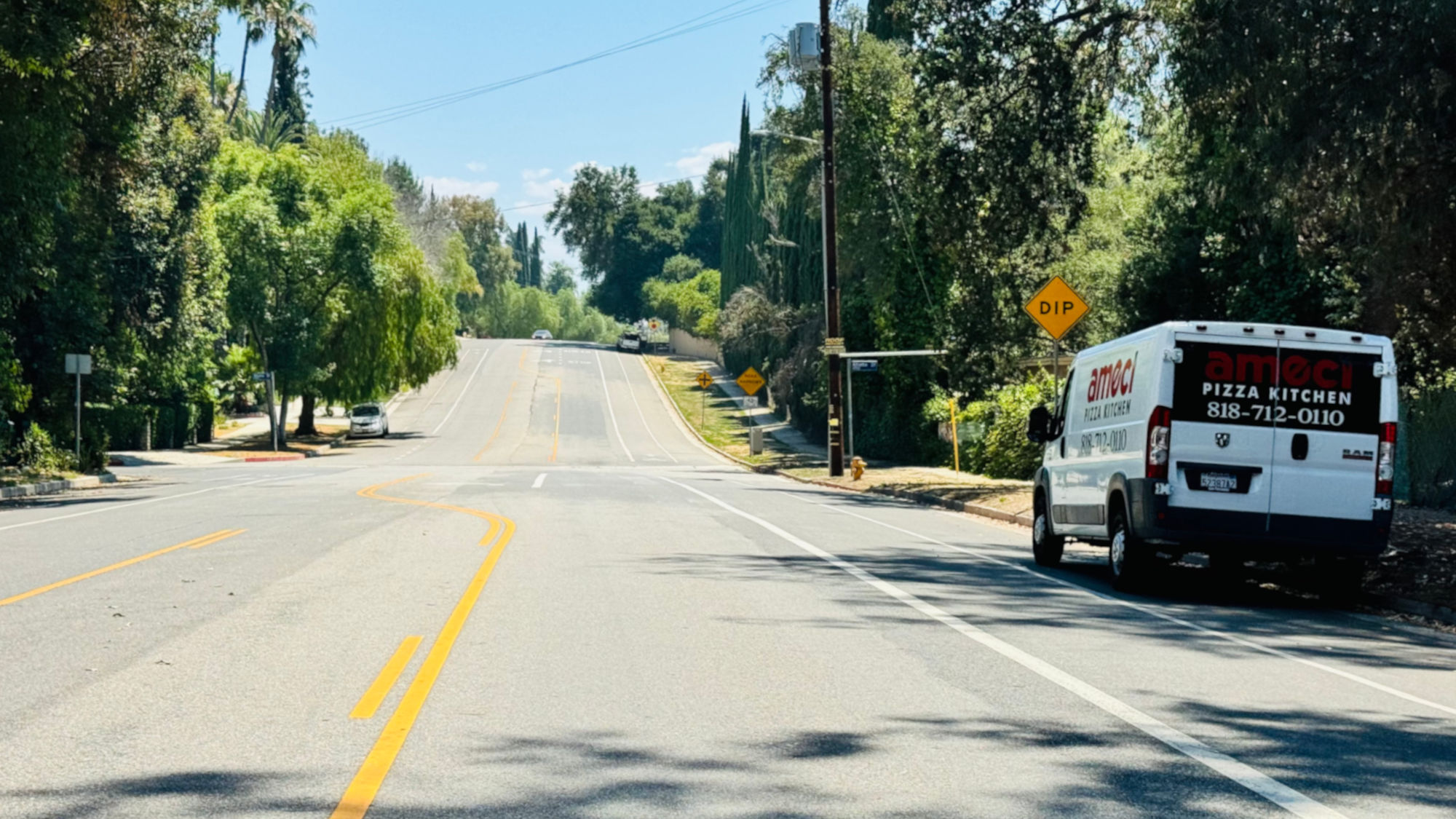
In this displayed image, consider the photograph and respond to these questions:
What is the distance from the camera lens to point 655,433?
2849 inches

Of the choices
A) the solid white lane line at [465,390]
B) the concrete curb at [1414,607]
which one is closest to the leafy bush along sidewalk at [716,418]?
the solid white lane line at [465,390]

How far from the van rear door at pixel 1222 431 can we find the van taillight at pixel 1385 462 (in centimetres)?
91

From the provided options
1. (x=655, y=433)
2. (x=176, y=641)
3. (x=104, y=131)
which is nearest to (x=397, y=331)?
(x=655, y=433)

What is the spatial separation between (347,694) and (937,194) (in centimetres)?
2280

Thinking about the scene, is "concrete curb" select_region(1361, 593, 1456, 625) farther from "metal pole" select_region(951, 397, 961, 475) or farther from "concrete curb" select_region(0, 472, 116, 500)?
"concrete curb" select_region(0, 472, 116, 500)

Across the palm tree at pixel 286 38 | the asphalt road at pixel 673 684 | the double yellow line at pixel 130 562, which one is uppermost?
the palm tree at pixel 286 38

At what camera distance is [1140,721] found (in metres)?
7.56

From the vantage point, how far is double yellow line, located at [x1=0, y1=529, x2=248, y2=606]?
1202 cm

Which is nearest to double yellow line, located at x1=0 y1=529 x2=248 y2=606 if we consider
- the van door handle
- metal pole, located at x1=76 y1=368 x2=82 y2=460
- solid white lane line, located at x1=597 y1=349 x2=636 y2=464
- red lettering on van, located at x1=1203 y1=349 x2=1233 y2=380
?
red lettering on van, located at x1=1203 y1=349 x2=1233 y2=380

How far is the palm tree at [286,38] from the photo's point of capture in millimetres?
84375

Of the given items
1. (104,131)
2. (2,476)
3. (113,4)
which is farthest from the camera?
(2,476)

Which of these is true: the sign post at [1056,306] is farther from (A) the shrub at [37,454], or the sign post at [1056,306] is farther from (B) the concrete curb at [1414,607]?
(A) the shrub at [37,454]

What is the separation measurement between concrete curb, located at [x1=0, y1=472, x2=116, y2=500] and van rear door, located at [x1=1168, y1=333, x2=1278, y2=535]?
79.3 feet

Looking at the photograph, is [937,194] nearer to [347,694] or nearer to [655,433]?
[347,694]
